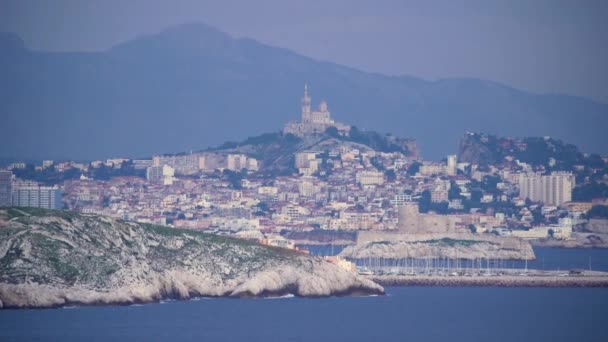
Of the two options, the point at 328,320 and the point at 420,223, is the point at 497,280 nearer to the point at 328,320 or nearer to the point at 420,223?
the point at 328,320

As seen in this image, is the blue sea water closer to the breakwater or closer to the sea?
the sea

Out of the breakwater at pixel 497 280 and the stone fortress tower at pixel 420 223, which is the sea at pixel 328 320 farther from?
the stone fortress tower at pixel 420 223

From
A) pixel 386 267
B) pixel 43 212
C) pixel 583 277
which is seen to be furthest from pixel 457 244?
pixel 43 212

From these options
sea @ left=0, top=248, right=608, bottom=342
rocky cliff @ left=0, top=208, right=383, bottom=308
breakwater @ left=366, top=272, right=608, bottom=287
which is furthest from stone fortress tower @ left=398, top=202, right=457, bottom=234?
rocky cliff @ left=0, top=208, right=383, bottom=308

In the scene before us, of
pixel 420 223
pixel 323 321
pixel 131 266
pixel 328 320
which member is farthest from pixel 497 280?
pixel 420 223

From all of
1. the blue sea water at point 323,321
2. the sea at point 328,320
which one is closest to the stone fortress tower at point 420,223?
the sea at point 328,320

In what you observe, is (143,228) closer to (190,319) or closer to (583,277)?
(190,319)
